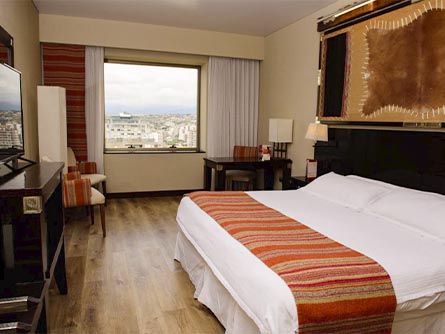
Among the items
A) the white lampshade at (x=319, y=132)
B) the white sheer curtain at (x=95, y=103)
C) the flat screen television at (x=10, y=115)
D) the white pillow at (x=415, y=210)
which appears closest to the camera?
the flat screen television at (x=10, y=115)

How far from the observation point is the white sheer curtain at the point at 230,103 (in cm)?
564

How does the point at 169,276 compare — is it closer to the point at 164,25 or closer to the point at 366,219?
the point at 366,219

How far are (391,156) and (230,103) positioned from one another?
122 inches

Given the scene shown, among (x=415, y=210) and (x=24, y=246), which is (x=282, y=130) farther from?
(x=24, y=246)

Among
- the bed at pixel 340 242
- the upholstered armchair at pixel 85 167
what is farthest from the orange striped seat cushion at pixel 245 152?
the bed at pixel 340 242

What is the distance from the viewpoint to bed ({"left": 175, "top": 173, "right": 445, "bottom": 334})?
5.21 ft

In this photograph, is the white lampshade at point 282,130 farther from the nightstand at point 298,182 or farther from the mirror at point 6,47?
the mirror at point 6,47

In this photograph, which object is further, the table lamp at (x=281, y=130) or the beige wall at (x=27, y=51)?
the table lamp at (x=281, y=130)

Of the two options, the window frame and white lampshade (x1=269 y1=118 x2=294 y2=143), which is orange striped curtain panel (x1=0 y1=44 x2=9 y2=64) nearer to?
the window frame

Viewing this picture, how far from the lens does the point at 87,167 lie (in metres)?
4.85

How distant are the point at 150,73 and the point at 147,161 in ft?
4.53

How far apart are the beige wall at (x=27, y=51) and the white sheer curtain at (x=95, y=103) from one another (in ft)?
2.14

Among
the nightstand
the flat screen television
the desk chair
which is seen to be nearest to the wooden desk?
the desk chair

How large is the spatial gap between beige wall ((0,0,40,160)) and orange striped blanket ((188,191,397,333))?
2.77 m
